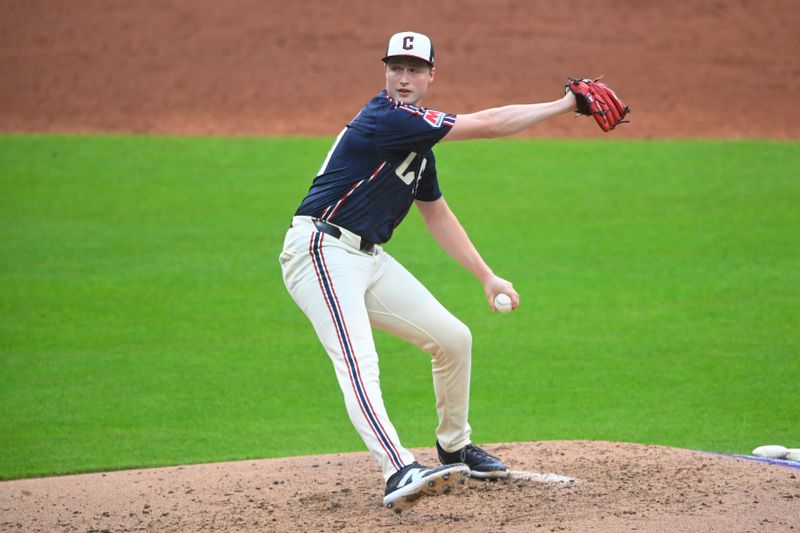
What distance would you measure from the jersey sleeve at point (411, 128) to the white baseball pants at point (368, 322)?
1.63 feet

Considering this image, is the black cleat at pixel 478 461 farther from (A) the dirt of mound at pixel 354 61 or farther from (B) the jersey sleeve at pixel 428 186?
(A) the dirt of mound at pixel 354 61

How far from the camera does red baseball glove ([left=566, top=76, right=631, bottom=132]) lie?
4.59 meters

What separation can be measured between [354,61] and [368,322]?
13.5 meters

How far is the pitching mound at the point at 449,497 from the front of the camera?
4.58 metres

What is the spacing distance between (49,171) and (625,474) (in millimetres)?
10530

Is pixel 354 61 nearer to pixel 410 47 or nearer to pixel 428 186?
pixel 428 186

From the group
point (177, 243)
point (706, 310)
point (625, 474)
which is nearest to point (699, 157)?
point (706, 310)

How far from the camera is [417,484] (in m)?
4.37

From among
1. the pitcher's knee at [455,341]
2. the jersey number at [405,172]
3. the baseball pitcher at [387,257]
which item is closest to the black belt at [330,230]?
the baseball pitcher at [387,257]

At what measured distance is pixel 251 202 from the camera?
42.8ft

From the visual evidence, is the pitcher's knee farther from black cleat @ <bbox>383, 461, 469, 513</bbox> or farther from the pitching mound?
black cleat @ <bbox>383, 461, 469, 513</bbox>

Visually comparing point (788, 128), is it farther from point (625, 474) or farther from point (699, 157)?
point (625, 474)

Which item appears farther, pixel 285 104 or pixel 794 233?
pixel 285 104

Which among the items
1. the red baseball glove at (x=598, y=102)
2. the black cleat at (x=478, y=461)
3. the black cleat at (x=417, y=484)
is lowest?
the black cleat at (x=478, y=461)
